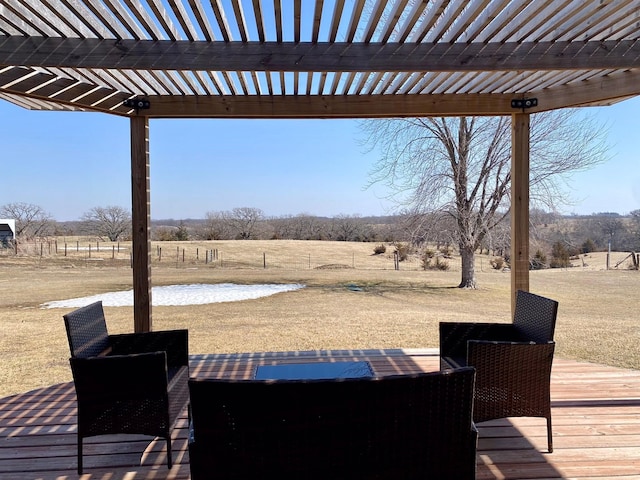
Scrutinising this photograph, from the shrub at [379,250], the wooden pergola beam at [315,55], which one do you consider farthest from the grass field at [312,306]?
the wooden pergola beam at [315,55]

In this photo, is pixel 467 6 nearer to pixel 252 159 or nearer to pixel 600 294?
pixel 600 294

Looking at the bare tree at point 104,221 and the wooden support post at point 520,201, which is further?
the bare tree at point 104,221

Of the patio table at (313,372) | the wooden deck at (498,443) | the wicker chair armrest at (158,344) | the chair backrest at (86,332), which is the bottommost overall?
the wooden deck at (498,443)

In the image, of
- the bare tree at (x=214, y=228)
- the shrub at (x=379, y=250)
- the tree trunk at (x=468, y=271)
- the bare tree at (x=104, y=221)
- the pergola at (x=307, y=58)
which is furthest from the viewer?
the bare tree at (x=104, y=221)

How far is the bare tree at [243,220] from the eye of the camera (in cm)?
2277

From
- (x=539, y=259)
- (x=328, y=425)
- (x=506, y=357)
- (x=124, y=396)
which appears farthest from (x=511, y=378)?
(x=539, y=259)

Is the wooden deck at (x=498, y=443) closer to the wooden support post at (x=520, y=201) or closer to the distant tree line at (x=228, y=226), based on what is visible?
the wooden support post at (x=520, y=201)

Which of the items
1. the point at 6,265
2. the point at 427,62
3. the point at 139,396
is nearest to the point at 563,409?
the point at 427,62

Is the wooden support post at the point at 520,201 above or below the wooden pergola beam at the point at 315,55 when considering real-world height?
below

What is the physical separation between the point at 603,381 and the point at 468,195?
8762 mm

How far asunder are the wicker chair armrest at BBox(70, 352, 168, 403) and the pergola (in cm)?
168

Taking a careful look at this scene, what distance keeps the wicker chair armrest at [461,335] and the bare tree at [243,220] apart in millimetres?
20274

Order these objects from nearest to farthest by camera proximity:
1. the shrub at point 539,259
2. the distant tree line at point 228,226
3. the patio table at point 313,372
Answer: the patio table at point 313,372 < the shrub at point 539,259 < the distant tree line at point 228,226

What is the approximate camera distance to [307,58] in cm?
252
